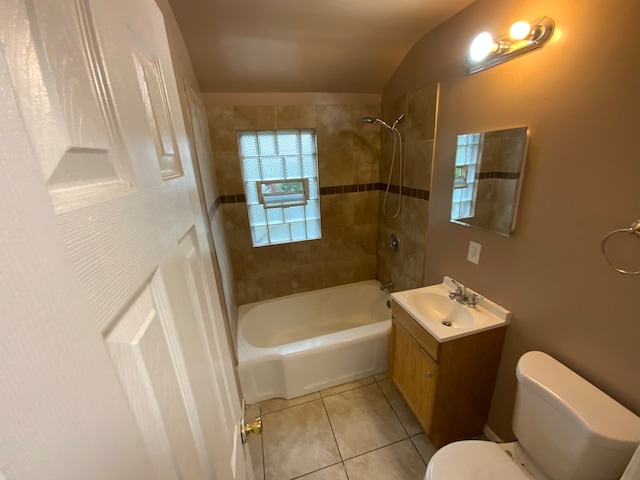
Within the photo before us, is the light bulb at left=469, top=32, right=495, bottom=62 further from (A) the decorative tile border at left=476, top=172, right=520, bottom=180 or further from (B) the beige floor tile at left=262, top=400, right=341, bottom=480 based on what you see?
(B) the beige floor tile at left=262, top=400, right=341, bottom=480

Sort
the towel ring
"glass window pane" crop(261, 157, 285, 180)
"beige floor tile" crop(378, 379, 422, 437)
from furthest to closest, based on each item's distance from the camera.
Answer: "glass window pane" crop(261, 157, 285, 180)
"beige floor tile" crop(378, 379, 422, 437)
the towel ring

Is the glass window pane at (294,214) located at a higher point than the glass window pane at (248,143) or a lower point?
lower

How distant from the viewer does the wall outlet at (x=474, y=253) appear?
139 centimetres

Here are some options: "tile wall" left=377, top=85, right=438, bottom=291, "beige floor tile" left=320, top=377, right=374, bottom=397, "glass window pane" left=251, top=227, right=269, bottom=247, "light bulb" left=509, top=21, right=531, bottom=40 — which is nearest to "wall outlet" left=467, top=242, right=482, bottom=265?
"tile wall" left=377, top=85, right=438, bottom=291

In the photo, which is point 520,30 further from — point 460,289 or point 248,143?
point 248,143

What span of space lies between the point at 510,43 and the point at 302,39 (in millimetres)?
1112

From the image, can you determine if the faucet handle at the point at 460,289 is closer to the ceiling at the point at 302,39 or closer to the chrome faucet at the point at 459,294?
the chrome faucet at the point at 459,294

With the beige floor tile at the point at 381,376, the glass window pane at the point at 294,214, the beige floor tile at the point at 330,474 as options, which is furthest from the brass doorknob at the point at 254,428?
the glass window pane at the point at 294,214

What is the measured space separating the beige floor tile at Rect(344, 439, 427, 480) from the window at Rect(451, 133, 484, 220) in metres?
1.37

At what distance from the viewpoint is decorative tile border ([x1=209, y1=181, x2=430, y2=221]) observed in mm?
1806

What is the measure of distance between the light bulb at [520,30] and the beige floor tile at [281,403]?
2.20 meters

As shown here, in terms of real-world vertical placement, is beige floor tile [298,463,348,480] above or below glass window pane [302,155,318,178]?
below

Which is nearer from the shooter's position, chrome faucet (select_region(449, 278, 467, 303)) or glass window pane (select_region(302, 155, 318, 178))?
chrome faucet (select_region(449, 278, 467, 303))

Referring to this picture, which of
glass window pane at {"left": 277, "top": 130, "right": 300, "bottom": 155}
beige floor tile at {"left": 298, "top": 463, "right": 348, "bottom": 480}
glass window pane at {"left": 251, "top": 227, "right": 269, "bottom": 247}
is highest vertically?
glass window pane at {"left": 277, "top": 130, "right": 300, "bottom": 155}
